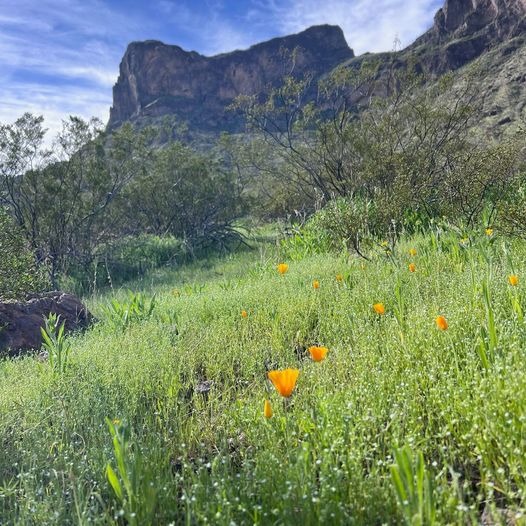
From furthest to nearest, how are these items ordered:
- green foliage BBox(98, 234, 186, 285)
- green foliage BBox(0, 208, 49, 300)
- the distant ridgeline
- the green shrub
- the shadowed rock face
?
the distant ridgeline
the shadowed rock face
green foliage BBox(98, 234, 186, 285)
the green shrub
green foliage BBox(0, 208, 49, 300)

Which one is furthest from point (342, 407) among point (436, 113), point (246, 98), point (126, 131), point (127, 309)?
point (126, 131)

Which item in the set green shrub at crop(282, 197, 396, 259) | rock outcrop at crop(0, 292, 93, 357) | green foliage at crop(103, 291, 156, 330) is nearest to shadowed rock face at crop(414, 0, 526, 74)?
green shrub at crop(282, 197, 396, 259)

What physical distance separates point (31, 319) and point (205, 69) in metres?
104

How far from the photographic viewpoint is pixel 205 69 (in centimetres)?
9881

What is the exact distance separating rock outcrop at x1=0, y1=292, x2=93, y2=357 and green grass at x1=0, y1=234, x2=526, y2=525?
1.07 meters

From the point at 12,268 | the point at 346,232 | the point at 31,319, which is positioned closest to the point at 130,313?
the point at 12,268

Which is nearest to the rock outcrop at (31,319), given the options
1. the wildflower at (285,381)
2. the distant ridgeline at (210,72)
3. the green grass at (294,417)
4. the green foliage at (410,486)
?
the green grass at (294,417)

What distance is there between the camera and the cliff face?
95.6m

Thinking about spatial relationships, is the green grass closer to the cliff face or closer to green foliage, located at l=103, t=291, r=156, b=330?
green foliage, located at l=103, t=291, r=156, b=330

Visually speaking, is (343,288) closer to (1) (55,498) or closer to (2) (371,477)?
(2) (371,477)

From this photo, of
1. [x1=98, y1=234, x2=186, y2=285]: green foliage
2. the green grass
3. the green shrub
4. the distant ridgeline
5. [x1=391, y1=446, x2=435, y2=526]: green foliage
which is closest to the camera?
[x1=391, y1=446, x2=435, y2=526]: green foliage

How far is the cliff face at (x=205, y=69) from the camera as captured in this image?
314ft

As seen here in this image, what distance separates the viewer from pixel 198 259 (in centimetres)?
1276

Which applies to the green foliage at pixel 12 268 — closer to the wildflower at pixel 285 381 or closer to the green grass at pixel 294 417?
the green grass at pixel 294 417
